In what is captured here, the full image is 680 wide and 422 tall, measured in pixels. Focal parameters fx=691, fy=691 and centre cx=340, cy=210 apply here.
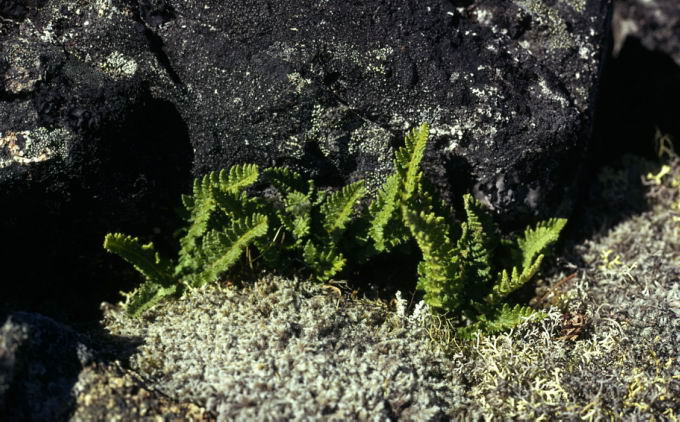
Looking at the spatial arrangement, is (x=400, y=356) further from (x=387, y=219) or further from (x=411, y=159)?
(x=411, y=159)

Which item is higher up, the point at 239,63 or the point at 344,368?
the point at 239,63

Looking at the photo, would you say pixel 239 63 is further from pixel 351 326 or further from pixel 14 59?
pixel 351 326

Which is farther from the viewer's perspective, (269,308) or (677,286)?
(677,286)

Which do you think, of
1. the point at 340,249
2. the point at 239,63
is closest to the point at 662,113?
the point at 340,249

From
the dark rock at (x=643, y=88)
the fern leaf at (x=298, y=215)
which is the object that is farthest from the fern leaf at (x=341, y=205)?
the dark rock at (x=643, y=88)

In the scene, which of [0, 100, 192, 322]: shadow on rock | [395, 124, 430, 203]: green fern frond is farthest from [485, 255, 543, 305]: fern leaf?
[0, 100, 192, 322]: shadow on rock

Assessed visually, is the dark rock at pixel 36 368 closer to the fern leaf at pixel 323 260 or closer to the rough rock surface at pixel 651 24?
the fern leaf at pixel 323 260
